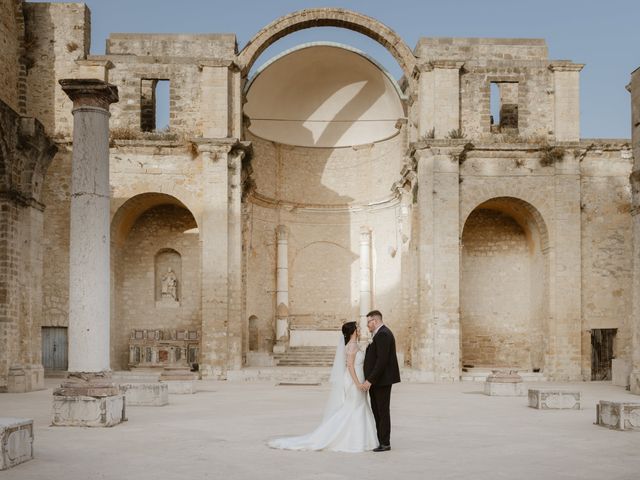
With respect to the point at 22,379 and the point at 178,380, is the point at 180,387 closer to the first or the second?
the point at 178,380

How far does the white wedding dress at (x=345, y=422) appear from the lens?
941 cm

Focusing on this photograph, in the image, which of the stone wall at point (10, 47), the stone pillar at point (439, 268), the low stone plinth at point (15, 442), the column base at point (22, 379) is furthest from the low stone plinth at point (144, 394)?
the stone wall at point (10, 47)

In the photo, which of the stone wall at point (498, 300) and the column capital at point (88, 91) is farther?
the stone wall at point (498, 300)

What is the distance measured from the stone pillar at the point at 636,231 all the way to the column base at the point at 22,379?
14.4 metres

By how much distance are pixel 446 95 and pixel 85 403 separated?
16048 millimetres

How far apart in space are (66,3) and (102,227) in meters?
15.3

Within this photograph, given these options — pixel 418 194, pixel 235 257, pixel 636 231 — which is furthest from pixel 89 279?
pixel 418 194

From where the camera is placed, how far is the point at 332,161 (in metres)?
31.4

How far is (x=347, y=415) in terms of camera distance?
9539 mm

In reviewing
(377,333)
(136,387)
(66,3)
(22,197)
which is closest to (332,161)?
(66,3)

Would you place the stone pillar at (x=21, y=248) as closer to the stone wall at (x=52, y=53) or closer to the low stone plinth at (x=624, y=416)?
the stone wall at (x=52, y=53)

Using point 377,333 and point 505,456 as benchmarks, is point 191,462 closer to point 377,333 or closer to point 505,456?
point 377,333

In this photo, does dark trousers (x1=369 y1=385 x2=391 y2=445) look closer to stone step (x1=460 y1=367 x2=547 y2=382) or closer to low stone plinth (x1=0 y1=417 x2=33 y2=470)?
low stone plinth (x1=0 y1=417 x2=33 y2=470)

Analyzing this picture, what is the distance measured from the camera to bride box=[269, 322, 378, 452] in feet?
30.9
